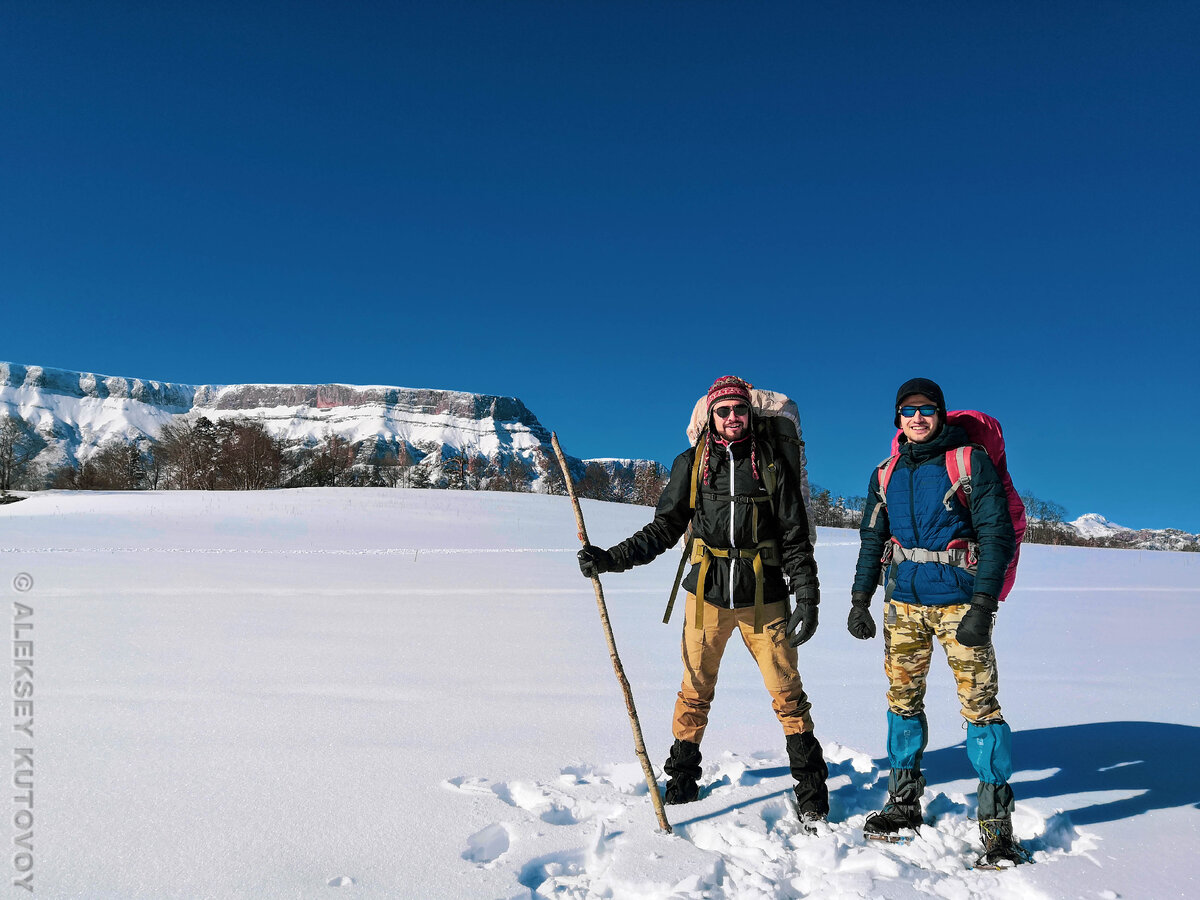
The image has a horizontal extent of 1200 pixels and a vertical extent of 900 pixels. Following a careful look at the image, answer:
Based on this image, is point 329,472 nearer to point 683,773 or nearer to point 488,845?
point 683,773

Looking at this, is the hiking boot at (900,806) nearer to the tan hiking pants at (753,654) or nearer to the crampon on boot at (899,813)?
the crampon on boot at (899,813)

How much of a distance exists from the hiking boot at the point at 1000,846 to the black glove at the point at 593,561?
2169mm

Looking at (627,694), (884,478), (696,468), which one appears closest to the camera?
(627,694)

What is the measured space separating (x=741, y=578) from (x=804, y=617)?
37 cm

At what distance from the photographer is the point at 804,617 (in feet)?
11.0

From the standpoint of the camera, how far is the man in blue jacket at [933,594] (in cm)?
302

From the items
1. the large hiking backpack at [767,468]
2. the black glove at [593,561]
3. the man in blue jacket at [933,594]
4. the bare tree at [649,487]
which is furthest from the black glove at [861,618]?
the bare tree at [649,487]

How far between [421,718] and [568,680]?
162cm

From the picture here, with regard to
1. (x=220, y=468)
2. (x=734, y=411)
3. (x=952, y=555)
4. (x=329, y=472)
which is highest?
(x=329, y=472)

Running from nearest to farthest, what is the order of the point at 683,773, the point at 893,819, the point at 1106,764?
the point at 893,819 → the point at 683,773 → the point at 1106,764

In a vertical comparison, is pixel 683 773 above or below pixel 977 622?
below

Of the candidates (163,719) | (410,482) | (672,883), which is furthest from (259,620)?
(410,482)

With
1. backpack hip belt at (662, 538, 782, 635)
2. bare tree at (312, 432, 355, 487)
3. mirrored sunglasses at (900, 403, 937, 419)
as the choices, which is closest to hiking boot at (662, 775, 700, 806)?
backpack hip belt at (662, 538, 782, 635)

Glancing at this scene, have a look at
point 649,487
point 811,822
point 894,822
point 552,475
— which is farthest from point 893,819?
point 649,487
